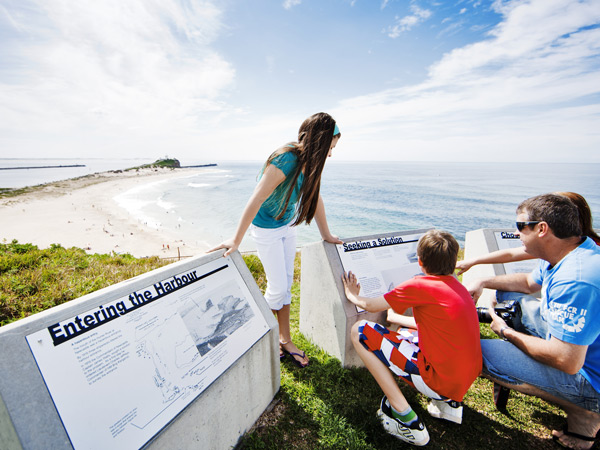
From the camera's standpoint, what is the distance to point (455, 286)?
246cm

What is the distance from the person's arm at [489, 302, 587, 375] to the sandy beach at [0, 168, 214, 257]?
2109cm

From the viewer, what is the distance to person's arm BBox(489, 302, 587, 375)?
7.24 feet

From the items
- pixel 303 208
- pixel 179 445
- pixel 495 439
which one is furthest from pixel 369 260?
pixel 179 445

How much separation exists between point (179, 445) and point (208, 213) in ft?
143

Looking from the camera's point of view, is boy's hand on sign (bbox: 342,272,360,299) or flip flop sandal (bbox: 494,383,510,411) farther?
boy's hand on sign (bbox: 342,272,360,299)

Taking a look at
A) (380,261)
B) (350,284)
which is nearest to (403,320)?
(350,284)

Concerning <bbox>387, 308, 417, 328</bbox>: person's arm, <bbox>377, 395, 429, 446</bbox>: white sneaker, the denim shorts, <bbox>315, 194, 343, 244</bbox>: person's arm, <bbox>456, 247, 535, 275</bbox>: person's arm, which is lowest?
<bbox>377, 395, 429, 446</bbox>: white sneaker

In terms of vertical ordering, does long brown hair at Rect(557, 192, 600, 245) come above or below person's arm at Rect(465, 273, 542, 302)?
above

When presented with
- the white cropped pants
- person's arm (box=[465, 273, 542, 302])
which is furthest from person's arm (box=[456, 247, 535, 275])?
the white cropped pants

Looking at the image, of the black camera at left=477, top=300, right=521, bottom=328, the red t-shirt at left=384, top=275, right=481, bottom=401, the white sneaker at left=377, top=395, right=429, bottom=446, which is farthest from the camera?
the black camera at left=477, top=300, right=521, bottom=328

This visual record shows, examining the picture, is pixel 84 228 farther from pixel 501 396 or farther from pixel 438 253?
pixel 501 396

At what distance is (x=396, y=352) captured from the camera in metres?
2.73

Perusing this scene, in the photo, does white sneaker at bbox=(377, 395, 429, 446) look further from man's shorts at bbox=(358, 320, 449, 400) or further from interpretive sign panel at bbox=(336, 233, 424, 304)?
interpretive sign panel at bbox=(336, 233, 424, 304)

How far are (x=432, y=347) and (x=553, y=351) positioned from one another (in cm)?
91
